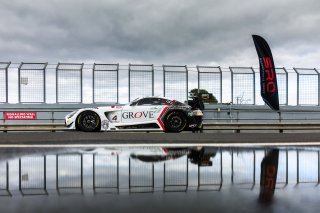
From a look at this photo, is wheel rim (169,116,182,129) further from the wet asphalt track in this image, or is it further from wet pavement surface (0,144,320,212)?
wet pavement surface (0,144,320,212)

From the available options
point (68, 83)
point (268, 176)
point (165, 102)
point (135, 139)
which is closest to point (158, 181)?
point (268, 176)

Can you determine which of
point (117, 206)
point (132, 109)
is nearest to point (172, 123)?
point (132, 109)

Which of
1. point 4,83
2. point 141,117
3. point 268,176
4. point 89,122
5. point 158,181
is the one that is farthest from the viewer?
point 4,83

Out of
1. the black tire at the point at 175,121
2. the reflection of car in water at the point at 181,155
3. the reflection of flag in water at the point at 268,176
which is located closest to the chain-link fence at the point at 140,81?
the black tire at the point at 175,121

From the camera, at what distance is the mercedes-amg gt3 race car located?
33.2 feet

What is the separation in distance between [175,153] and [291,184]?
8.56ft

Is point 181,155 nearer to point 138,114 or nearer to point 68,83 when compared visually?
point 138,114

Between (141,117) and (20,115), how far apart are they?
27.5 feet

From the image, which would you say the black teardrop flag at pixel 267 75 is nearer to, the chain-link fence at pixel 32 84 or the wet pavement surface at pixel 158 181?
the wet pavement surface at pixel 158 181

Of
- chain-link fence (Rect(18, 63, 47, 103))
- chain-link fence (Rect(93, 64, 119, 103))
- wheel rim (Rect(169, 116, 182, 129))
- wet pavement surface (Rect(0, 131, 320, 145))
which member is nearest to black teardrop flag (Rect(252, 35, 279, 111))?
wet pavement surface (Rect(0, 131, 320, 145))

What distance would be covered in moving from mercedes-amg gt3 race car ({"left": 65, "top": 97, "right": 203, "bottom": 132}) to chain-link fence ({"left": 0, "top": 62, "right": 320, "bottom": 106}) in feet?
20.9

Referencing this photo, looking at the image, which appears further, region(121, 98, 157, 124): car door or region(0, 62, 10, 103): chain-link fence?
region(0, 62, 10, 103): chain-link fence

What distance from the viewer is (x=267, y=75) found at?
1683 centimetres

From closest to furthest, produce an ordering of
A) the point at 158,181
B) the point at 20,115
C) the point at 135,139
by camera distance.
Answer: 1. the point at 158,181
2. the point at 135,139
3. the point at 20,115
